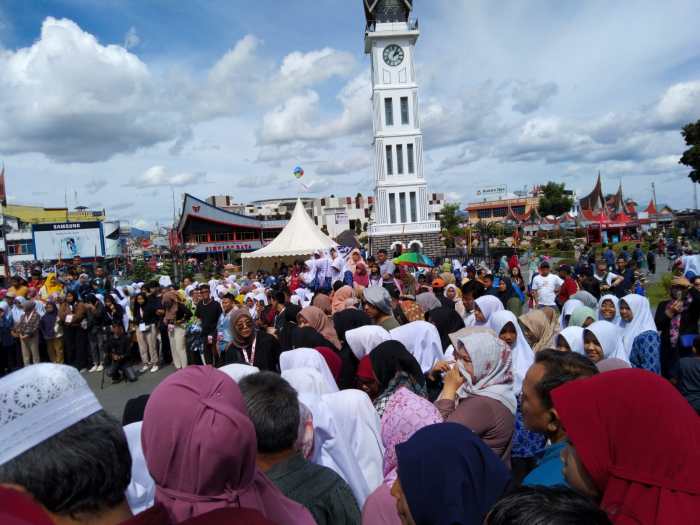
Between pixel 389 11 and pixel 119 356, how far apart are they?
1274 inches

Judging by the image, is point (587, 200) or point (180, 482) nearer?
point (180, 482)

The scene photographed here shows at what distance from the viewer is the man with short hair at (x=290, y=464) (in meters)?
2.17

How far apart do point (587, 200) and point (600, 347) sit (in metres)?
65.4

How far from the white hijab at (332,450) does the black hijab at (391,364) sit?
54 cm

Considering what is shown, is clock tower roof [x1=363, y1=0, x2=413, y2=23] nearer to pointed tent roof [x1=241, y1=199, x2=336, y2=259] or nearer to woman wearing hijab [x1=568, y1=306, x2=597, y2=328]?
pointed tent roof [x1=241, y1=199, x2=336, y2=259]

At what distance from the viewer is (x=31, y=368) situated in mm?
1465

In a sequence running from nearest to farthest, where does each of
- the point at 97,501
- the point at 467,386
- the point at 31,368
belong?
1. the point at 97,501
2. the point at 31,368
3. the point at 467,386

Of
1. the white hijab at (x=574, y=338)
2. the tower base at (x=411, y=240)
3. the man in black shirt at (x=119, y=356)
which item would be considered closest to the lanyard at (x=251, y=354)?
the white hijab at (x=574, y=338)

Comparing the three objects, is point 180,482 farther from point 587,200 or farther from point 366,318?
point 587,200

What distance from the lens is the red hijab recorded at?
143cm

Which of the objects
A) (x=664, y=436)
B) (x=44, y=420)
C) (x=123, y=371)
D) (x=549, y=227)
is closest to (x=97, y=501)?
(x=44, y=420)

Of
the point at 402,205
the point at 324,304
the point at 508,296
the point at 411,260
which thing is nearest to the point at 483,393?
the point at 324,304

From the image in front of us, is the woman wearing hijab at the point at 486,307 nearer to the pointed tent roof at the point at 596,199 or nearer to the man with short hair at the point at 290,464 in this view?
the man with short hair at the point at 290,464

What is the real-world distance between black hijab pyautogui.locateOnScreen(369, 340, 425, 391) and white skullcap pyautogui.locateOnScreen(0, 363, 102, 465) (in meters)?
2.06
